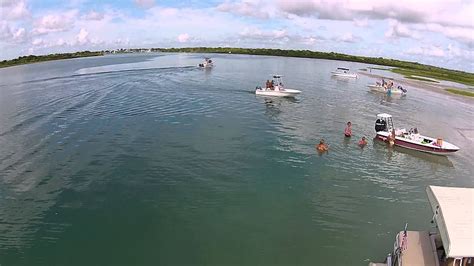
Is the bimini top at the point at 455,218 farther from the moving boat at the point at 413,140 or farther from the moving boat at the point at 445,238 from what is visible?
the moving boat at the point at 413,140

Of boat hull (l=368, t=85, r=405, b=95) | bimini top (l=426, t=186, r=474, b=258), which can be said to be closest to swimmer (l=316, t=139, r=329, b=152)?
bimini top (l=426, t=186, r=474, b=258)

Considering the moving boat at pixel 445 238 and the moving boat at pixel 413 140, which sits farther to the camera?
the moving boat at pixel 413 140

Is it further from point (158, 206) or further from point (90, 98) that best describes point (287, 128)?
point (90, 98)

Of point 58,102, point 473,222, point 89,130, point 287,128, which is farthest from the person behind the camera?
point 58,102

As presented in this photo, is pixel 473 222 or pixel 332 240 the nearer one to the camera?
pixel 473 222

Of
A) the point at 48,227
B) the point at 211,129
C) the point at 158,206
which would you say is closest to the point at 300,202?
the point at 158,206

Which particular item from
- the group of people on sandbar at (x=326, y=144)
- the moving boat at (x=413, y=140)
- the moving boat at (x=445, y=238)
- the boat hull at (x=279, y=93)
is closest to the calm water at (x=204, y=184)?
the group of people on sandbar at (x=326, y=144)

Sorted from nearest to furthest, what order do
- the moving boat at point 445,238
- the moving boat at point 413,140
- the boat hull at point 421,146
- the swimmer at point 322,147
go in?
the moving boat at point 445,238
the swimmer at point 322,147
the boat hull at point 421,146
the moving boat at point 413,140
